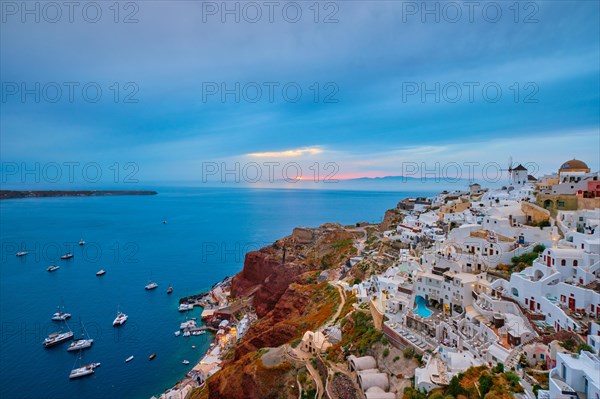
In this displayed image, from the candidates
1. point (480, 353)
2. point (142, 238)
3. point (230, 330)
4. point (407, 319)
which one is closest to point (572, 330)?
point (480, 353)

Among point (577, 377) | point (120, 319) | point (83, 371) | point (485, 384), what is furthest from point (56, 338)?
point (577, 377)

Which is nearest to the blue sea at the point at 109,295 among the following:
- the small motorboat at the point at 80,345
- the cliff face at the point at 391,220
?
the small motorboat at the point at 80,345

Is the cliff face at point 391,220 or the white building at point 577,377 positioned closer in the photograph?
the white building at point 577,377

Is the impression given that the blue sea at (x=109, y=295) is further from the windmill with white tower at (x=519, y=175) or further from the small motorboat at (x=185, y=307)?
the windmill with white tower at (x=519, y=175)

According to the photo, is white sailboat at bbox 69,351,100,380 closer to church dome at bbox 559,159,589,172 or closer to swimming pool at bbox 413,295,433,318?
swimming pool at bbox 413,295,433,318

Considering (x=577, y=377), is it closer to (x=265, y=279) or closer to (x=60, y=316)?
(x=265, y=279)

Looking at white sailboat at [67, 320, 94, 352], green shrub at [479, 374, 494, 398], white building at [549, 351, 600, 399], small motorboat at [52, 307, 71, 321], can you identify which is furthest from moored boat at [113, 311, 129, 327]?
white building at [549, 351, 600, 399]

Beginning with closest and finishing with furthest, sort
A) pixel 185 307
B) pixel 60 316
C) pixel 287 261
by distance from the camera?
pixel 60 316 < pixel 185 307 < pixel 287 261

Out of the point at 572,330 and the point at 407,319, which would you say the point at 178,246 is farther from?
the point at 572,330

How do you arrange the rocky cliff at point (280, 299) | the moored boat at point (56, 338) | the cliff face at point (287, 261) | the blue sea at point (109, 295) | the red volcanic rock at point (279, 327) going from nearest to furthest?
the rocky cliff at point (280, 299), the red volcanic rock at point (279, 327), the blue sea at point (109, 295), the moored boat at point (56, 338), the cliff face at point (287, 261)

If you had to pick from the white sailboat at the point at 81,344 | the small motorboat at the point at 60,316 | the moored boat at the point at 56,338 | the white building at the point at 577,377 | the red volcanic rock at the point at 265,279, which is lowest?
the white sailboat at the point at 81,344
